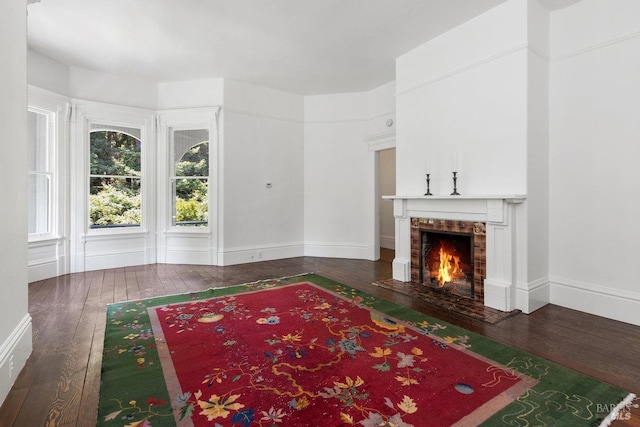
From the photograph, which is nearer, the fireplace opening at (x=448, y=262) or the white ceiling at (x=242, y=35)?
the white ceiling at (x=242, y=35)

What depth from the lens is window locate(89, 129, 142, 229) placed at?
209 inches

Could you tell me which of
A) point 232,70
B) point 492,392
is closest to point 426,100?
point 232,70

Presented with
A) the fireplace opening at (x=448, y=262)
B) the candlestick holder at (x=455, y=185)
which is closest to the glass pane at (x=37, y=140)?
the fireplace opening at (x=448, y=262)

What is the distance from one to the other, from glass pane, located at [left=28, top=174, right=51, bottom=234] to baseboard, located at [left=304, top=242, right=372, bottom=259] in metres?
4.23

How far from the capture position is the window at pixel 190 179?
227 inches

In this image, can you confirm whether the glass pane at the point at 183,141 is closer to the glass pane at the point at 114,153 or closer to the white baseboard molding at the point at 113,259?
the glass pane at the point at 114,153

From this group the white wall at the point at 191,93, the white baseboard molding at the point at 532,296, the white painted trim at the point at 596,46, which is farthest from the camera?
the white wall at the point at 191,93

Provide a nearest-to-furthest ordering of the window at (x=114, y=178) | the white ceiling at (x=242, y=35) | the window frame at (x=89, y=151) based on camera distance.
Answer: the white ceiling at (x=242, y=35) → the window frame at (x=89, y=151) → the window at (x=114, y=178)

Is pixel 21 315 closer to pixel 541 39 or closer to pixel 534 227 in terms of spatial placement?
pixel 534 227

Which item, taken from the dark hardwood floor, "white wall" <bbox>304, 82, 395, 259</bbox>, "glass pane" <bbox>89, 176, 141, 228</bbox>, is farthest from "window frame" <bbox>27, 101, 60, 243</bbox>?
"white wall" <bbox>304, 82, 395, 259</bbox>

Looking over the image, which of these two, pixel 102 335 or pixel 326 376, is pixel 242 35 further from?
pixel 326 376

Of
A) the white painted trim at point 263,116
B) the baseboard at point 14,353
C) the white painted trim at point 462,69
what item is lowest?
the baseboard at point 14,353

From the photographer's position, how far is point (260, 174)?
6004 mm

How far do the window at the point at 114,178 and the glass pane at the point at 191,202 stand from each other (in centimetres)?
64
